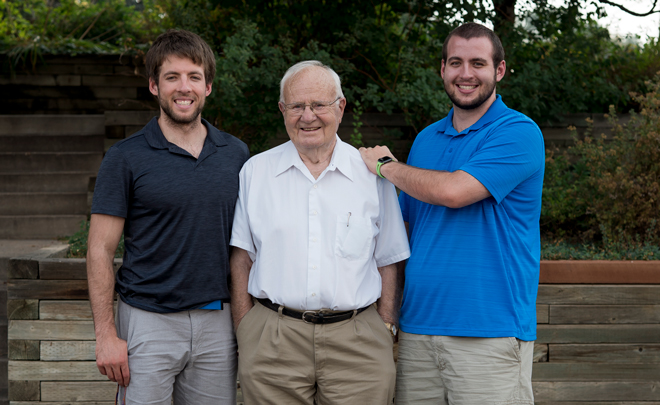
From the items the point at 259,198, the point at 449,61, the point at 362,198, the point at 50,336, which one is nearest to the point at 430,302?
the point at 362,198

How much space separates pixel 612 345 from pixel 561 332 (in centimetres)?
32

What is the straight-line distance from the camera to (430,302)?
2.26m

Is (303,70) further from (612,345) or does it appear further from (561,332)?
(612,345)

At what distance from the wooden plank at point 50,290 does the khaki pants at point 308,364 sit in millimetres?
1590

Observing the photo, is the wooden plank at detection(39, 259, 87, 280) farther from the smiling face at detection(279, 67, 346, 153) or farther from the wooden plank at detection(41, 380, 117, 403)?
the smiling face at detection(279, 67, 346, 153)

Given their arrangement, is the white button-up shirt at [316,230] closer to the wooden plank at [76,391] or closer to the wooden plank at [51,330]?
the wooden plank at [51,330]

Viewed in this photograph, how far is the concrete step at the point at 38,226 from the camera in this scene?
543 centimetres

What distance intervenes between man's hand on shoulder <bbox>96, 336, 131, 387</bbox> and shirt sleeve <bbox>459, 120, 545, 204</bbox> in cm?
144

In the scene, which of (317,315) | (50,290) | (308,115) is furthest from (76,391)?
(308,115)

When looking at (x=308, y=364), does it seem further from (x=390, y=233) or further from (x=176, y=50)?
(x=176, y=50)

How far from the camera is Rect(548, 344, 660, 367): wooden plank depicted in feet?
11.0

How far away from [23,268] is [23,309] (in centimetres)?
23

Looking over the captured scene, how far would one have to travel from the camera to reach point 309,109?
2.23 m

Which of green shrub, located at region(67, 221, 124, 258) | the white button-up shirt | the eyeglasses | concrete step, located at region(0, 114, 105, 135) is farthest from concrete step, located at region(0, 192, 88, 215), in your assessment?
the eyeglasses
